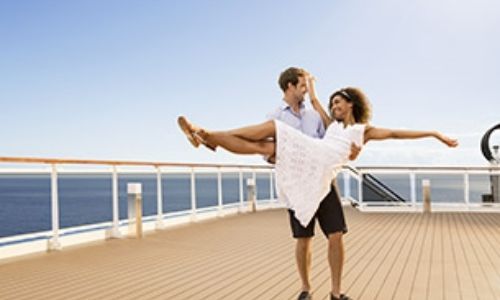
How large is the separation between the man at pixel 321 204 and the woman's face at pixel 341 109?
0.13 m

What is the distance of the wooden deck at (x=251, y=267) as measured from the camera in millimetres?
3785

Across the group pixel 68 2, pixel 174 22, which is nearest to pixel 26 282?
pixel 174 22

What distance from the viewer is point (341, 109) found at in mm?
2986

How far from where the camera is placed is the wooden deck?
149 inches

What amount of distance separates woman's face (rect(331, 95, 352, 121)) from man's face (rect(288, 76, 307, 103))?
17cm

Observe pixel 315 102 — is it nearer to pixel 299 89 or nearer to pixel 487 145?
pixel 299 89

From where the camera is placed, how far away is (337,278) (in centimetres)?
309

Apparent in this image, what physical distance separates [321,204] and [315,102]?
56 cm

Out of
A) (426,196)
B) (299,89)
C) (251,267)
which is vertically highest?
(299,89)

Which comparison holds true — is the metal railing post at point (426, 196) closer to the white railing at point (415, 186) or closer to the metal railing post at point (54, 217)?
the white railing at point (415, 186)

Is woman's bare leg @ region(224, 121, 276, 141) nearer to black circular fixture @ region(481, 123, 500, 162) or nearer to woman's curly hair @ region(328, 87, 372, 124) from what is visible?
woman's curly hair @ region(328, 87, 372, 124)

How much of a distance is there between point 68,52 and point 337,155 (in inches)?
1928

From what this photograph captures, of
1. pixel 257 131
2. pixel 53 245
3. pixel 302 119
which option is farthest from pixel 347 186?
pixel 257 131

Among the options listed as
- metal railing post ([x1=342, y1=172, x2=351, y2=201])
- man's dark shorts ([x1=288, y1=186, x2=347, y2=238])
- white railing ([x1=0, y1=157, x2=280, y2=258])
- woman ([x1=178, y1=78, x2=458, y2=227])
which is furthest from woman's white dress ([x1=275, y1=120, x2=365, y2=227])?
metal railing post ([x1=342, y1=172, x2=351, y2=201])
